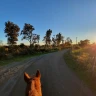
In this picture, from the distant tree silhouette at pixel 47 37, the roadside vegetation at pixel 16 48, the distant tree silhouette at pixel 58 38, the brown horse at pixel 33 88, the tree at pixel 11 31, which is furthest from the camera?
the distant tree silhouette at pixel 58 38

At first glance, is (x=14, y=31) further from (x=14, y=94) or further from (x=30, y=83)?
(x=30, y=83)

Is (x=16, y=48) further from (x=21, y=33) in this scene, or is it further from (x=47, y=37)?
(x=47, y=37)

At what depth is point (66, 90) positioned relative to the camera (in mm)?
9609

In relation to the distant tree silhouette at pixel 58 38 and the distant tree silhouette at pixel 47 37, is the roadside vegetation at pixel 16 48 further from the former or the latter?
the distant tree silhouette at pixel 58 38

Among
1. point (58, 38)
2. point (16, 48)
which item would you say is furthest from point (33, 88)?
point (58, 38)

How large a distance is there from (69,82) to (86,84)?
1.03 metres

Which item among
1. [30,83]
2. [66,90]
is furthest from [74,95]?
[30,83]

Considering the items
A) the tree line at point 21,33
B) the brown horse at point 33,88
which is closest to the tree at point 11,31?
the tree line at point 21,33

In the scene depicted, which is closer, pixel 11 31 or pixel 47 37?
pixel 11 31

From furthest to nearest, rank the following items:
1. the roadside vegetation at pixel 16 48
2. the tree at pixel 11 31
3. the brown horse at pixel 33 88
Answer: the tree at pixel 11 31
the roadside vegetation at pixel 16 48
the brown horse at pixel 33 88

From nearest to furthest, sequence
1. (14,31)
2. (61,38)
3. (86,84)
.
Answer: (86,84) → (14,31) → (61,38)

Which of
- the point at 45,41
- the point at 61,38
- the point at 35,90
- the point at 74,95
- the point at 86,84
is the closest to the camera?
the point at 35,90

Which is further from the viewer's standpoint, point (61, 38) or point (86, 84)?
point (61, 38)

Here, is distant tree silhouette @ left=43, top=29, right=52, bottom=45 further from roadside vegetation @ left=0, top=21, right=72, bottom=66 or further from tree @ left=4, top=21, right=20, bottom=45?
tree @ left=4, top=21, right=20, bottom=45
